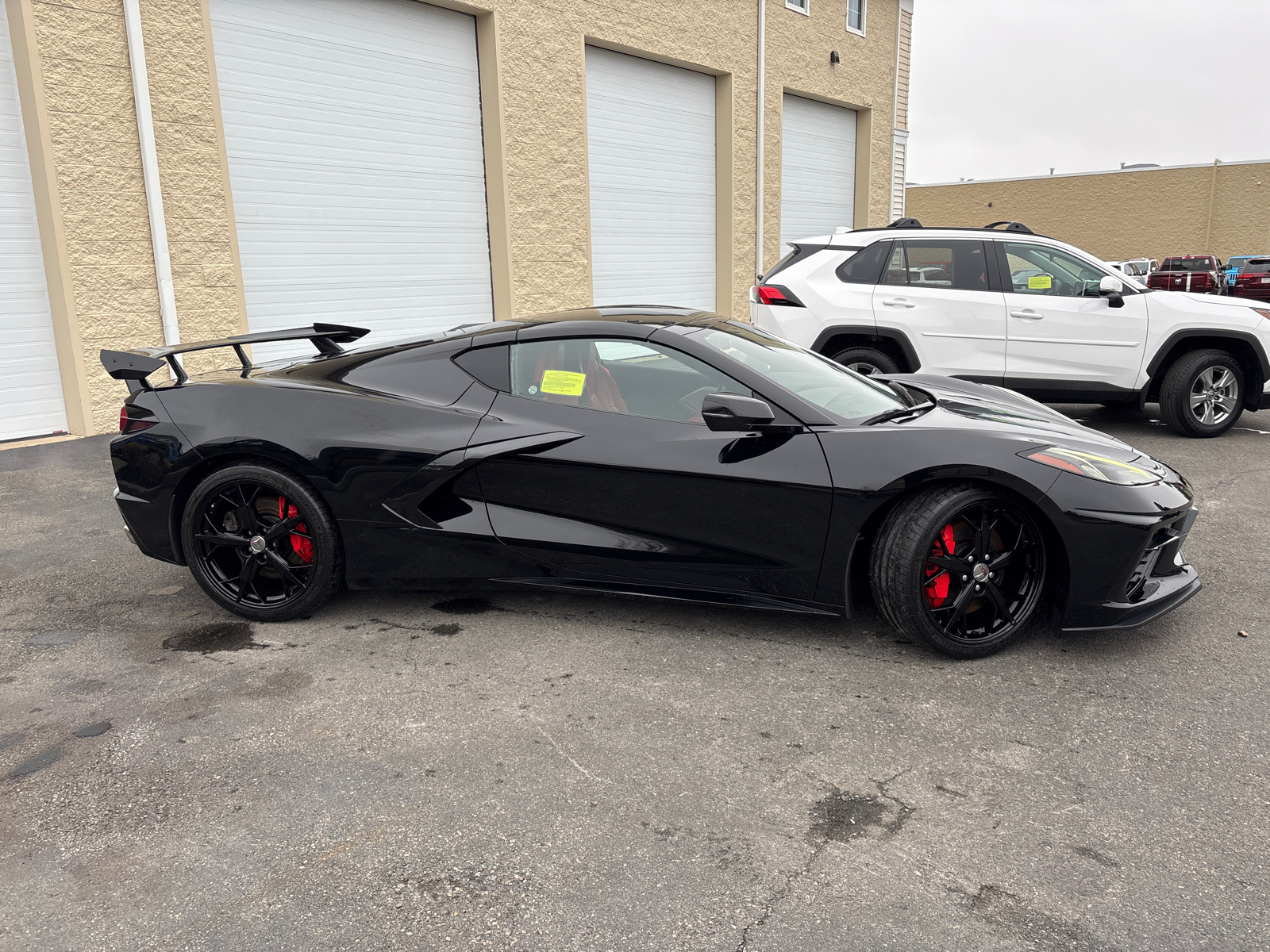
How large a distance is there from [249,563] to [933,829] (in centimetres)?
290

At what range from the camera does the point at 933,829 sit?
2.48m

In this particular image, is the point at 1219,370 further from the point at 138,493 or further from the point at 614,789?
the point at 138,493

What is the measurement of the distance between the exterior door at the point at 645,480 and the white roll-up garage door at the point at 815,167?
1252 cm

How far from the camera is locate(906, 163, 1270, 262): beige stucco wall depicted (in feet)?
127

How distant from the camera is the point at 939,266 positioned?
7.98 metres

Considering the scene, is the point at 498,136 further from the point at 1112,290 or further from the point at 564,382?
the point at 564,382

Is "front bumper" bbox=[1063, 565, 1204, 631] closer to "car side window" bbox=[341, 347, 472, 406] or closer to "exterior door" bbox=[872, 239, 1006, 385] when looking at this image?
"car side window" bbox=[341, 347, 472, 406]

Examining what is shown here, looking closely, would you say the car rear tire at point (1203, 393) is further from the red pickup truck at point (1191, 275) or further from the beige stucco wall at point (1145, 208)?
the beige stucco wall at point (1145, 208)

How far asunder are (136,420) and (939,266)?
6421 millimetres

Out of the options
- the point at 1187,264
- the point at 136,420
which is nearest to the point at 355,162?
the point at 136,420

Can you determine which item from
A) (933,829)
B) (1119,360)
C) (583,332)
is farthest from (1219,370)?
(933,829)

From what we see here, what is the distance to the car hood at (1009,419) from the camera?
361cm

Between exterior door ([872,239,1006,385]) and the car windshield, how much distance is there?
389 cm

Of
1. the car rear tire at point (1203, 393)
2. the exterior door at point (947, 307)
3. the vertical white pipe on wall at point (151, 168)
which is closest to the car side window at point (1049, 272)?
the exterior door at point (947, 307)
